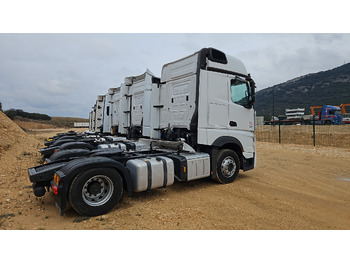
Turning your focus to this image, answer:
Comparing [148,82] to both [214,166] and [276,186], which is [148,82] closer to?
[214,166]

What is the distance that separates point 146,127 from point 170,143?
2.30m

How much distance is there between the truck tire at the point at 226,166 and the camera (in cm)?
598

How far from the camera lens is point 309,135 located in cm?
1677

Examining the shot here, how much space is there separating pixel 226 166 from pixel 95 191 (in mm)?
3619

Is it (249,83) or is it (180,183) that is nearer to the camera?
(180,183)

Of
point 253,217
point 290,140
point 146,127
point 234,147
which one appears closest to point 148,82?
point 146,127

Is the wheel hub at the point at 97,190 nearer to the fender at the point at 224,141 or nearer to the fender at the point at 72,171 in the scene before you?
the fender at the point at 72,171

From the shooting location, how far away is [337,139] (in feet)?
50.0

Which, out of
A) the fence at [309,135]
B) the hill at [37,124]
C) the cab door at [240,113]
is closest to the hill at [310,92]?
the fence at [309,135]

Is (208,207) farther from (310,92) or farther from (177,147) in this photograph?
(310,92)

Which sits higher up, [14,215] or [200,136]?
[200,136]

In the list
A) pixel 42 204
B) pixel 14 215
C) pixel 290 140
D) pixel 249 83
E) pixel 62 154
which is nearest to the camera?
pixel 14 215

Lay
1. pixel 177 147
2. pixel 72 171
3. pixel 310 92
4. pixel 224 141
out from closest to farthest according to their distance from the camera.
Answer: pixel 72 171
pixel 177 147
pixel 224 141
pixel 310 92

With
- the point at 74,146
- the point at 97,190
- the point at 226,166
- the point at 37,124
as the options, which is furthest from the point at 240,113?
the point at 37,124
